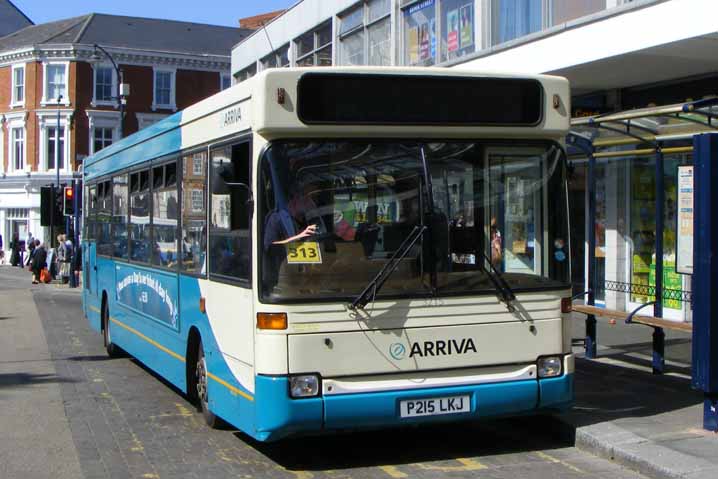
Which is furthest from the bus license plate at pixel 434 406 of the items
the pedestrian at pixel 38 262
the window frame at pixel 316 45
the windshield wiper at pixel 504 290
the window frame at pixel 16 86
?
the window frame at pixel 16 86


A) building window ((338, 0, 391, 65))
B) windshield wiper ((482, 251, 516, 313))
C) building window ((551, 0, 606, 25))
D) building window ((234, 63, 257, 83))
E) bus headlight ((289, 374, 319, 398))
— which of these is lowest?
bus headlight ((289, 374, 319, 398))

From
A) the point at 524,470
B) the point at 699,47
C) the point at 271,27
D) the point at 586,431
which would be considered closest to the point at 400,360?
the point at 524,470

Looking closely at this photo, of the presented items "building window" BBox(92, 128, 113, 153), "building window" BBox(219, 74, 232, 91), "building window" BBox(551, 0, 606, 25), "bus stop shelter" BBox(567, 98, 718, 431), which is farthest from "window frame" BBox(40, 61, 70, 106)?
"building window" BBox(551, 0, 606, 25)

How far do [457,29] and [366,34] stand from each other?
16.7 feet

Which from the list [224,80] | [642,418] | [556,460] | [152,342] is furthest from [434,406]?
[224,80]

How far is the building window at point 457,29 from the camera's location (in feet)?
60.1

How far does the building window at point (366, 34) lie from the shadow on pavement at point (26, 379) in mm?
12447

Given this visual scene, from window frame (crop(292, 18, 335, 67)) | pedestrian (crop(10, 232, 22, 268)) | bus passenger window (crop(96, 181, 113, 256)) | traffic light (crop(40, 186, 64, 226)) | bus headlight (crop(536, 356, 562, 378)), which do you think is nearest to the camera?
bus headlight (crop(536, 356, 562, 378))

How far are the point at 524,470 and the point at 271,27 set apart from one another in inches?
1020

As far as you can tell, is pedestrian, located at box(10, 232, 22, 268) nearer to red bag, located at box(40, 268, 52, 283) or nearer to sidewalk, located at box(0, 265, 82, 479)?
red bag, located at box(40, 268, 52, 283)

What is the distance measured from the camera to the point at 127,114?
5944 cm

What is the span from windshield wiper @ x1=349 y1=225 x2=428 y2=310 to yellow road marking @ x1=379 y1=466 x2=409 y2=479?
4.08ft

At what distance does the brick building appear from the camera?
5794cm

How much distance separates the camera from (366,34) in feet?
77.2
